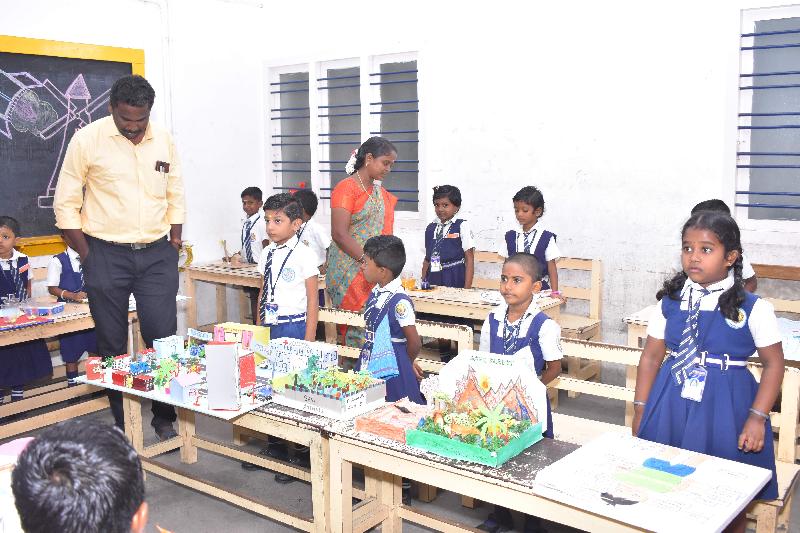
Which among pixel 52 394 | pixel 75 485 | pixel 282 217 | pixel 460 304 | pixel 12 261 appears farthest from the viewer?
pixel 12 261

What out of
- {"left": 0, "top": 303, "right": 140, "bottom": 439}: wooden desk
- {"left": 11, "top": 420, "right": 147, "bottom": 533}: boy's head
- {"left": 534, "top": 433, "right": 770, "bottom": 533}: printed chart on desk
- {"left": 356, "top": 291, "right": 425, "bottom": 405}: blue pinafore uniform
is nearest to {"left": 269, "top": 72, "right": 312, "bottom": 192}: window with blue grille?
{"left": 0, "top": 303, "right": 140, "bottom": 439}: wooden desk

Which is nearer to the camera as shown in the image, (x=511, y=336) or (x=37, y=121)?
(x=511, y=336)

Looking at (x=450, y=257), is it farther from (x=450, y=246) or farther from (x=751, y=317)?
(x=751, y=317)

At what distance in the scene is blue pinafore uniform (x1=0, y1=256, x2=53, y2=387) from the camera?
5082 millimetres

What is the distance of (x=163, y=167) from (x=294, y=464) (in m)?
1.80

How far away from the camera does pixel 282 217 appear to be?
12.9 ft

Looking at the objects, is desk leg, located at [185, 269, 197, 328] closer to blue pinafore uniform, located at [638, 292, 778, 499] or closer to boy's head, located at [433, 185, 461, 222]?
boy's head, located at [433, 185, 461, 222]

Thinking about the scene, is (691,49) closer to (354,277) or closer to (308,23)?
(354,277)

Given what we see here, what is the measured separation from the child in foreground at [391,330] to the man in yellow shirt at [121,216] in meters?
1.31

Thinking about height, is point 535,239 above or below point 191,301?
above

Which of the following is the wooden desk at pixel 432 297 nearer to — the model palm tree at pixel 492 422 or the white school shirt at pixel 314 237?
the white school shirt at pixel 314 237

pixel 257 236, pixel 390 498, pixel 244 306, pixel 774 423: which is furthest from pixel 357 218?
pixel 244 306

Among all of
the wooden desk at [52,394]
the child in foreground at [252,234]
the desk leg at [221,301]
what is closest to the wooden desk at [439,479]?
the wooden desk at [52,394]

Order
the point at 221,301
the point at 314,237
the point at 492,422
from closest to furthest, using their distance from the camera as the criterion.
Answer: the point at 492,422 → the point at 314,237 → the point at 221,301
